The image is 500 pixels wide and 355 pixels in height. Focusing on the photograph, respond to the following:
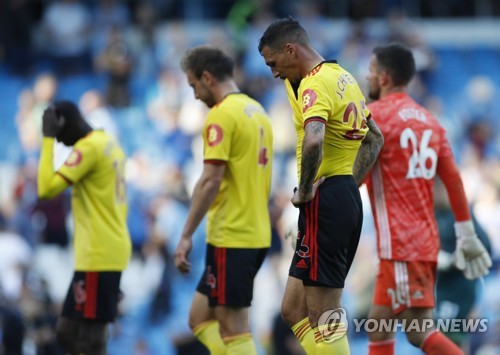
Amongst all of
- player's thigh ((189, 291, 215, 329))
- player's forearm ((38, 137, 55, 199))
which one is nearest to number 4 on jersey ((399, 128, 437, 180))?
player's thigh ((189, 291, 215, 329))

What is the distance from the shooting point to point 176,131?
17844mm

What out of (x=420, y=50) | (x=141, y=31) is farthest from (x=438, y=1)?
(x=141, y=31)

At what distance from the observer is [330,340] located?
7.52 meters

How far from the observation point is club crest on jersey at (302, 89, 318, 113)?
727 centimetres

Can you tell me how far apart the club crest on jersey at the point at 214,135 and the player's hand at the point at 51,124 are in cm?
144

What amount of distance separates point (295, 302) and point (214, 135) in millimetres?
1724

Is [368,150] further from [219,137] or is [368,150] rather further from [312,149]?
[219,137]

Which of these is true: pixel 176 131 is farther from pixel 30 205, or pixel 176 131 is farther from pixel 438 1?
pixel 438 1

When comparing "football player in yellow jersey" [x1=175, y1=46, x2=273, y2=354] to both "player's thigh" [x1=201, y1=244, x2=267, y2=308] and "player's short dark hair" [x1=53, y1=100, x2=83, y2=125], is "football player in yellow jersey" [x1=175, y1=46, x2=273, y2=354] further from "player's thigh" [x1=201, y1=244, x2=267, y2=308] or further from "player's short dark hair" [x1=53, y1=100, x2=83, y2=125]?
"player's short dark hair" [x1=53, y1=100, x2=83, y2=125]

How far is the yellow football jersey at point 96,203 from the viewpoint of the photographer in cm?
934

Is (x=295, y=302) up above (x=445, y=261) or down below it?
below

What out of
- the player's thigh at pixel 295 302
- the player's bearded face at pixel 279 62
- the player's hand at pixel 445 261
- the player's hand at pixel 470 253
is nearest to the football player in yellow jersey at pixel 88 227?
the player's thigh at pixel 295 302

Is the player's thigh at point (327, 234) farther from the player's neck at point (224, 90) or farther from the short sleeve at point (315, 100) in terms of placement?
the player's neck at point (224, 90)

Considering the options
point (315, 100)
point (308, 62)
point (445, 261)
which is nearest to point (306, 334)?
point (315, 100)
